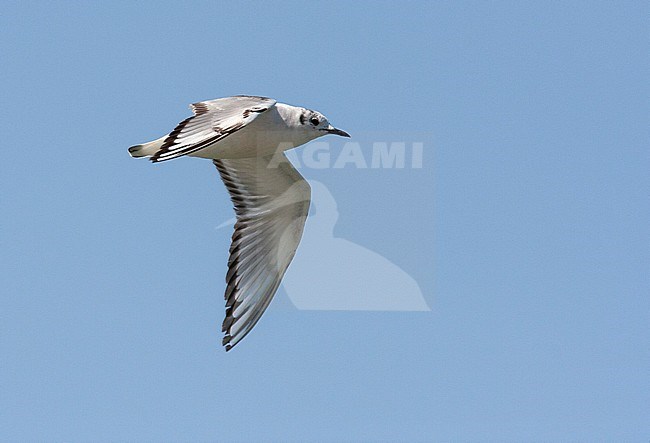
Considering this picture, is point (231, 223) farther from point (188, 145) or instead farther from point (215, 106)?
point (188, 145)

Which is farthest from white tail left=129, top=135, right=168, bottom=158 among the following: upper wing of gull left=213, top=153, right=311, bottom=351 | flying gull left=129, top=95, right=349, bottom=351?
upper wing of gull left=213, top=153, right=311, bottom=351

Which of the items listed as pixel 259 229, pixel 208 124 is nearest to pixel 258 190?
pixel 259 229

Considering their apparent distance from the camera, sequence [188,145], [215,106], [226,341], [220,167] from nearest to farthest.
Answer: [188,145]
[215,106]
[226,341]
[220,167]

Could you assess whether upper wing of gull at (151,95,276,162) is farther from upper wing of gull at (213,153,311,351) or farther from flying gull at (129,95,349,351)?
upper wing of gull at (213,153,311,351)

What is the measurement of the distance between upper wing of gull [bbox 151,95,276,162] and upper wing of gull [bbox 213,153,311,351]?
34.5 inches

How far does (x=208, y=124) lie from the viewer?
7953 millimetres

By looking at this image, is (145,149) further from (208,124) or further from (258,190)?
(208,124)

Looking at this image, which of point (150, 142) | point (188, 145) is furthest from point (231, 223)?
point (188, 145)

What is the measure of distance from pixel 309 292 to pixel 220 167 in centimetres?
120

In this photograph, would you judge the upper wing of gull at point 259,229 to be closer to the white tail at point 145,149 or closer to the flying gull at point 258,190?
the flying gull at point 258,190

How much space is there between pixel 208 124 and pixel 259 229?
174cm

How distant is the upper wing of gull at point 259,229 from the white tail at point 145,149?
741 millimetres

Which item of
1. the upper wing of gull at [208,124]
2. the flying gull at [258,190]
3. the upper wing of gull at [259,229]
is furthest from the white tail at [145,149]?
the upper wing of gull at [259,229]

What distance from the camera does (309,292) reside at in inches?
379
